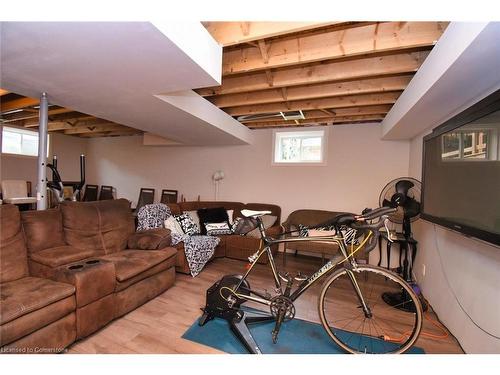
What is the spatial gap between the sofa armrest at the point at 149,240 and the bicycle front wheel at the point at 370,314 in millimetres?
1918

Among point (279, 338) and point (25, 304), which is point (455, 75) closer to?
point (279, 338)

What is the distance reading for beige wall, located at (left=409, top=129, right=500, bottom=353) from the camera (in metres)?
1.55

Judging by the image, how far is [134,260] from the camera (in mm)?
2350

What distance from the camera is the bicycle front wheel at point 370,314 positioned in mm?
1671

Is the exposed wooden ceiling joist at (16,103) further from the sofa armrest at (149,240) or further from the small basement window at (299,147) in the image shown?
the small basement window at (299,147)

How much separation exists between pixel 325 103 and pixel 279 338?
2794 millimetres

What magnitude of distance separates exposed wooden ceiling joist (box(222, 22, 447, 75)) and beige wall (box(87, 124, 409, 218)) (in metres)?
2.28

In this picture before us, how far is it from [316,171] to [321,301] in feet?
9.37

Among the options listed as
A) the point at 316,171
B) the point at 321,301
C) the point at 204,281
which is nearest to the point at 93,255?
the point at 204,281
